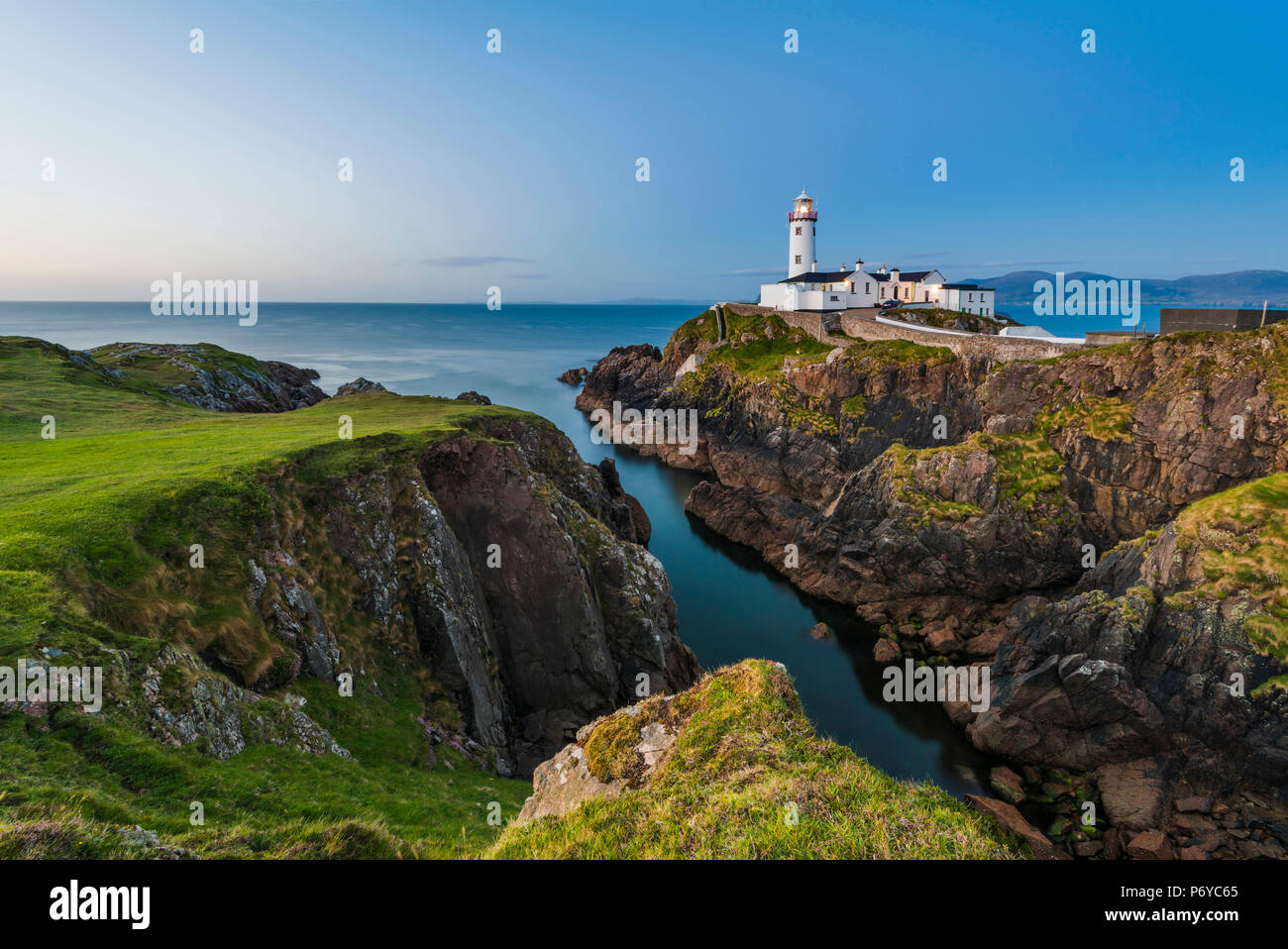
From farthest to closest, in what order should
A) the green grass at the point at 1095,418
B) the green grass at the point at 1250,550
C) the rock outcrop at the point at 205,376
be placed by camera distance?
1. the rock outcrop at the point at 205,376
2. the green grass at the point at 1095,418
3. the green grass at the point at 1250,550

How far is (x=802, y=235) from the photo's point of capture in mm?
102875

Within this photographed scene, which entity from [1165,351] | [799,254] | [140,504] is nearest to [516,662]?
[140,504]

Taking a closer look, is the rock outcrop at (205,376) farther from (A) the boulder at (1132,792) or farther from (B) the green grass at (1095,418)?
(B) the green grass at (1095,418)

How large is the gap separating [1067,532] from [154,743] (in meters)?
49.8

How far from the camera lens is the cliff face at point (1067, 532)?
87.0ft

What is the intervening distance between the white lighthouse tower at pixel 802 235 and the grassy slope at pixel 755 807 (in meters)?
103

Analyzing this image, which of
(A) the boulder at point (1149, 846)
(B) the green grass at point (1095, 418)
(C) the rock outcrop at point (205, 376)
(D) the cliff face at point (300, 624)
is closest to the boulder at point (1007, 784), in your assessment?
(A) the boulder at point (1149, 846)

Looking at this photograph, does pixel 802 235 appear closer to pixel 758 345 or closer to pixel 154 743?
pixel 758 345

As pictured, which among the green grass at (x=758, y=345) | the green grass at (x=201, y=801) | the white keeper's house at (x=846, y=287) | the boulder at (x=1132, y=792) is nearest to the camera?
the green grass at (x=201, y=801)

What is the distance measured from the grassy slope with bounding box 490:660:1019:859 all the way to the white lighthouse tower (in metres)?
103

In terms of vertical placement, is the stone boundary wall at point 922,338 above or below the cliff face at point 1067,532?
above

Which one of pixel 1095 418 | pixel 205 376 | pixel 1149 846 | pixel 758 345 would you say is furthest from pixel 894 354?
pixel 205 376

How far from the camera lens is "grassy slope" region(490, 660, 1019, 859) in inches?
356
